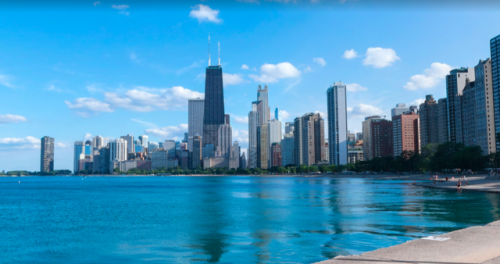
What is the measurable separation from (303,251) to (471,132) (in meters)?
198

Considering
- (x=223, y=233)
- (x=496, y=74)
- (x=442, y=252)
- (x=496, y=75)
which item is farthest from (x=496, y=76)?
(x=442, y=252)

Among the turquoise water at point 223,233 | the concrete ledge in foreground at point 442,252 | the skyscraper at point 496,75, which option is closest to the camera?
the concrete ledge in foreground at point 442,252

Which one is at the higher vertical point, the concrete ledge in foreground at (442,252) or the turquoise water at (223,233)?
the concrete ledge in foreground at (442,252)

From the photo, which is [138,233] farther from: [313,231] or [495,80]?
[495,80]

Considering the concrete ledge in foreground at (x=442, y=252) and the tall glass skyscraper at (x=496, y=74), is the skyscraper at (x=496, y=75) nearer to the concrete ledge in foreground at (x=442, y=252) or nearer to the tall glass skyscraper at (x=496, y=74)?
the tall glass skyscraper at (x=496, y=74)

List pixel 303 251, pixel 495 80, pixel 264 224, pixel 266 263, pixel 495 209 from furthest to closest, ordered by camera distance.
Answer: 1. pixel 495 80
2. pixel 495 209
3. pixel 264 224
4. pixel 303 251
5. pixel 266 263

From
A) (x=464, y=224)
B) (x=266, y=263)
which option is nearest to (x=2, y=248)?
(x=266, y=263)

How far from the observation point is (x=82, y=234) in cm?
3981

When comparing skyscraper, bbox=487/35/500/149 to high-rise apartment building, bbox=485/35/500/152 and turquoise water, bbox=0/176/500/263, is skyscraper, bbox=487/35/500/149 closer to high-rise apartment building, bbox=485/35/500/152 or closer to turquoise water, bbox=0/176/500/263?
high-rise apartment building, bbox=485/35/500/152

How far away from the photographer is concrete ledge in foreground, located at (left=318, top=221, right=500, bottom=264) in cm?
1747

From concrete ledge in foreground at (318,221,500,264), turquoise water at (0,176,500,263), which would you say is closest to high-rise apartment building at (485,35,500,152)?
turquoise water at (0,176,500,263)

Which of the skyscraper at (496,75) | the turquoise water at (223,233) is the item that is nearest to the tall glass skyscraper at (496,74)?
the skyscraper at (496,75)

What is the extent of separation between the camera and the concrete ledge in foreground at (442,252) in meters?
17.5

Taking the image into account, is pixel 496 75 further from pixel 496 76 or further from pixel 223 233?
pixel 223 233
